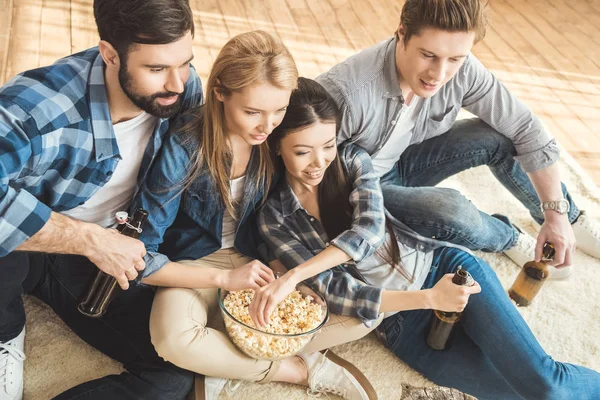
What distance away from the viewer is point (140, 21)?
170 centimetres

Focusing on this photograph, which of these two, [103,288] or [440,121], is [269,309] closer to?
[103,288]

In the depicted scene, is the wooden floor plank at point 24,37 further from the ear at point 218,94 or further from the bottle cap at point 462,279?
the bottle cap at point 462,279

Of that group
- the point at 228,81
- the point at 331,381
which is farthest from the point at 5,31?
the point at 331,381

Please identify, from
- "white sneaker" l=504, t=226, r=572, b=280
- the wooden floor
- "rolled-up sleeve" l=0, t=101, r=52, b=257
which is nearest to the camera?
"rolled-up sleeve" l=0, t=101, r=52, b=257

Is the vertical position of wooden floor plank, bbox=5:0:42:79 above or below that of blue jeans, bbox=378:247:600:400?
below

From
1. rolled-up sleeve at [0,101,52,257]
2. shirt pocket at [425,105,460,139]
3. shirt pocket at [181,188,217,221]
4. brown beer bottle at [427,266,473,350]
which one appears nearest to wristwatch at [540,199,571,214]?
shirt pocket at [425,105,460,139]

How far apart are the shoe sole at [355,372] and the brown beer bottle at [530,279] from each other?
0.68 meters

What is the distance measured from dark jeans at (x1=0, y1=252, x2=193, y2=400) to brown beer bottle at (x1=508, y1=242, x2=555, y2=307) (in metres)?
1.17

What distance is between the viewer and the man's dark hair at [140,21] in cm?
170

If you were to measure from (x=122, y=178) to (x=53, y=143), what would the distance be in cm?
25

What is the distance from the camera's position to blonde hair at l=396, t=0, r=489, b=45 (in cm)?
197

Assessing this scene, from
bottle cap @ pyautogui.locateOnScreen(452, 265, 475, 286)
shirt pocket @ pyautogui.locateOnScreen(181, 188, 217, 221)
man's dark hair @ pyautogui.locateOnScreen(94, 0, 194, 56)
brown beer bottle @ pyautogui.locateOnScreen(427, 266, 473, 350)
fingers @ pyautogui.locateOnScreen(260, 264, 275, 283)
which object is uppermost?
man's dark hair @ pyautogui.locateOnScreen(94, 0, 194, 56)

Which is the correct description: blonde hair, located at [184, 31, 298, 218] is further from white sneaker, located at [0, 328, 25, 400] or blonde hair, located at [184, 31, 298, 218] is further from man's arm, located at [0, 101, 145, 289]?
white sneaker, located at [0, 328, 25, 400]

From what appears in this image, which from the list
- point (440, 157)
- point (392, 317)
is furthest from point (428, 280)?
point (440, 157)
